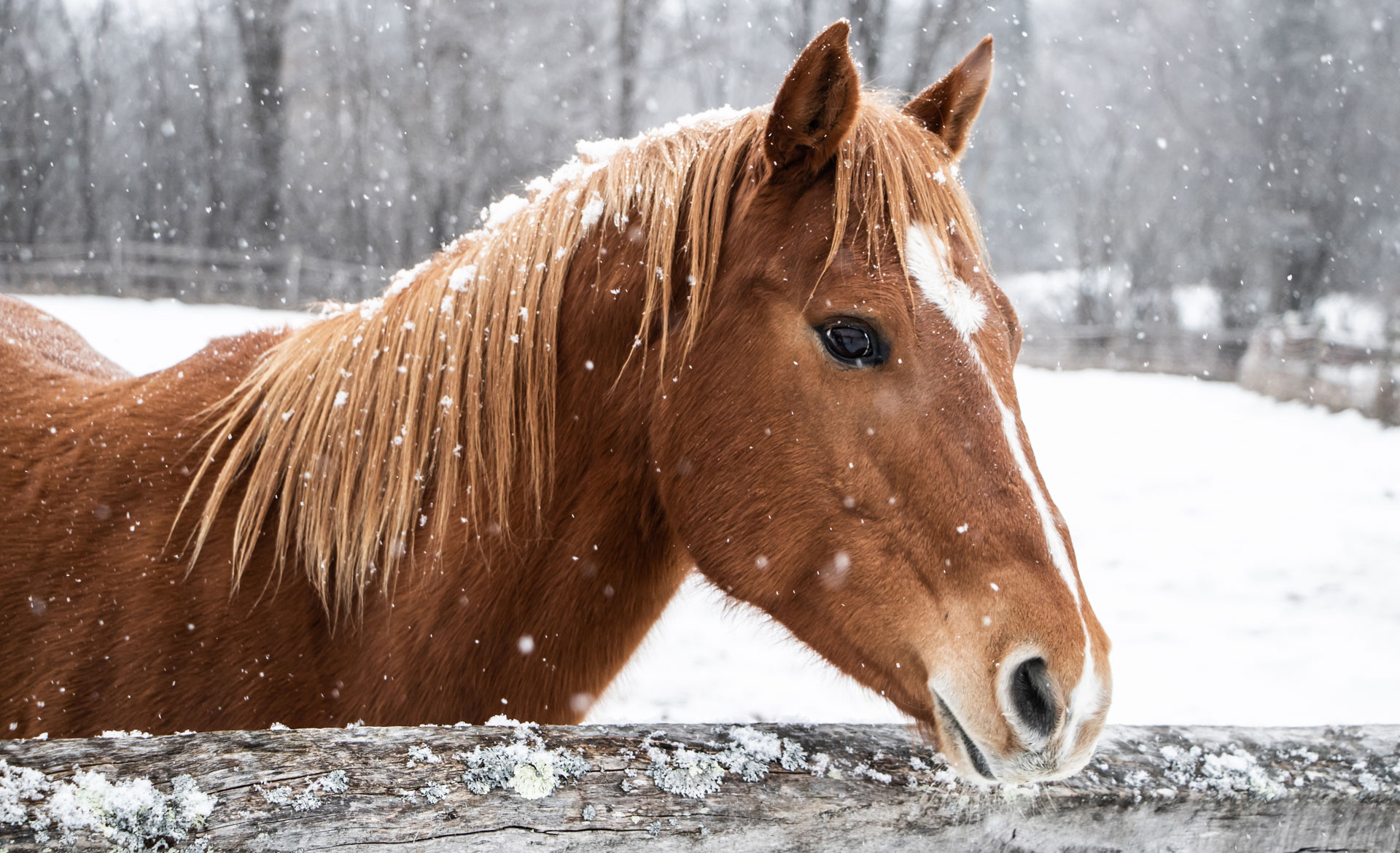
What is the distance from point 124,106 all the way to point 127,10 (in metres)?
1.96

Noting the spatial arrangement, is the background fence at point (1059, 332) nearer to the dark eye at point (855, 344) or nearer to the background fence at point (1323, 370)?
the background fence at point (1323, 370)

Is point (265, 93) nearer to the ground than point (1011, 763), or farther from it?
farther from it

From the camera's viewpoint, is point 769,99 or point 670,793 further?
point 769,99

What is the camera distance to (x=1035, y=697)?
1279 millimetres

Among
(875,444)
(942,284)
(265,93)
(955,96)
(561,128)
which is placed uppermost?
(265,93)

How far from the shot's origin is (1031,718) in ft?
4.06

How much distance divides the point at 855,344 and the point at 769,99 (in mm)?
15963

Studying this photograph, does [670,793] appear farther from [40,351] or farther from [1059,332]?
[1059,332]

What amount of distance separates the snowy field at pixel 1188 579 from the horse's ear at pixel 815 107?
95cm

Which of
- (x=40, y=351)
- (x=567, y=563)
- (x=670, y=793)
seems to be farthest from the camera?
(x=40, y=351)

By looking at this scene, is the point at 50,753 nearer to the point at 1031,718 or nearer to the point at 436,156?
the point at 1031,718

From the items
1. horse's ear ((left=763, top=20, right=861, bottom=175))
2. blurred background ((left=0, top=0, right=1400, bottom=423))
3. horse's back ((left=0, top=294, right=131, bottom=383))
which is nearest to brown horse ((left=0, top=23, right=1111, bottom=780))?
horse's ear ((left=763, top=20, right=861, bottom=175))

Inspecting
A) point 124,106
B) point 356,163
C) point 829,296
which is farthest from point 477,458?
point 124,106

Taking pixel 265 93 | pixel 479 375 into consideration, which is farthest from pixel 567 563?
pixel 265 93
